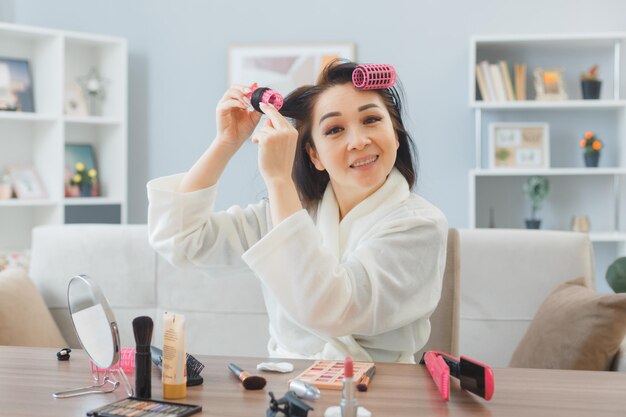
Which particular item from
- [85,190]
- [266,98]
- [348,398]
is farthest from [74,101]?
[348,398]

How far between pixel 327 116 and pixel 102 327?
0.69 metres

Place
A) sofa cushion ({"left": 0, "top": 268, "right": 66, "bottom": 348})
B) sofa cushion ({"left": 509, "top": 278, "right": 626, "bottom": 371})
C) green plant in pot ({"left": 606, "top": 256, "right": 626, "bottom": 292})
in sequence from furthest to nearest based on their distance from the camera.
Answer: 1. green plant in pot ({"left": 606, "top": 256, "right": 626, "bottom": 292})
2. sofa cushion ({"left": 0, "top": 268, "right": 66, "bottom": 348})
3. sofa cushion ({"left": 509, "top": 278, "right": 626, "bottom": 371})

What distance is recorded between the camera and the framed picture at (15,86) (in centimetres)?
436

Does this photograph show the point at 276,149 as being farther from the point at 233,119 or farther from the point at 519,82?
the point at 519,82

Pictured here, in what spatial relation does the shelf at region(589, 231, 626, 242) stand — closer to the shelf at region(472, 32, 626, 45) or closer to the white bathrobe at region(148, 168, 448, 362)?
the shelf at region(472, 32, 626, 45)

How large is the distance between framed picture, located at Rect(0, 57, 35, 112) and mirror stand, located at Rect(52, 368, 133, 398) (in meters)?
3.36

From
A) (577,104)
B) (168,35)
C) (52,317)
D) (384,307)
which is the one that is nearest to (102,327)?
(384,307)

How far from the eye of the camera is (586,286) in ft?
7.69

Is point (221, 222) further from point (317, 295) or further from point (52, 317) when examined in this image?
point (52, 317)

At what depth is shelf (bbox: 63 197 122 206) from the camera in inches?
175

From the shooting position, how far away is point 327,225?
5.71 ft

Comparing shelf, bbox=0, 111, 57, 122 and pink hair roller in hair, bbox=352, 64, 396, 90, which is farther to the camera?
shelf, bbox=0, 111, 57, 122

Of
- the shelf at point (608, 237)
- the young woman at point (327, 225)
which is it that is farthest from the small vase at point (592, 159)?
the young woman at point (327, 225)

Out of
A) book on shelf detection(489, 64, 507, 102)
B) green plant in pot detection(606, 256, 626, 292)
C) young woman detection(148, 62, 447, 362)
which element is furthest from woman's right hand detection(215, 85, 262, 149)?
book on shelf detection(489, 64, 507, 102)
